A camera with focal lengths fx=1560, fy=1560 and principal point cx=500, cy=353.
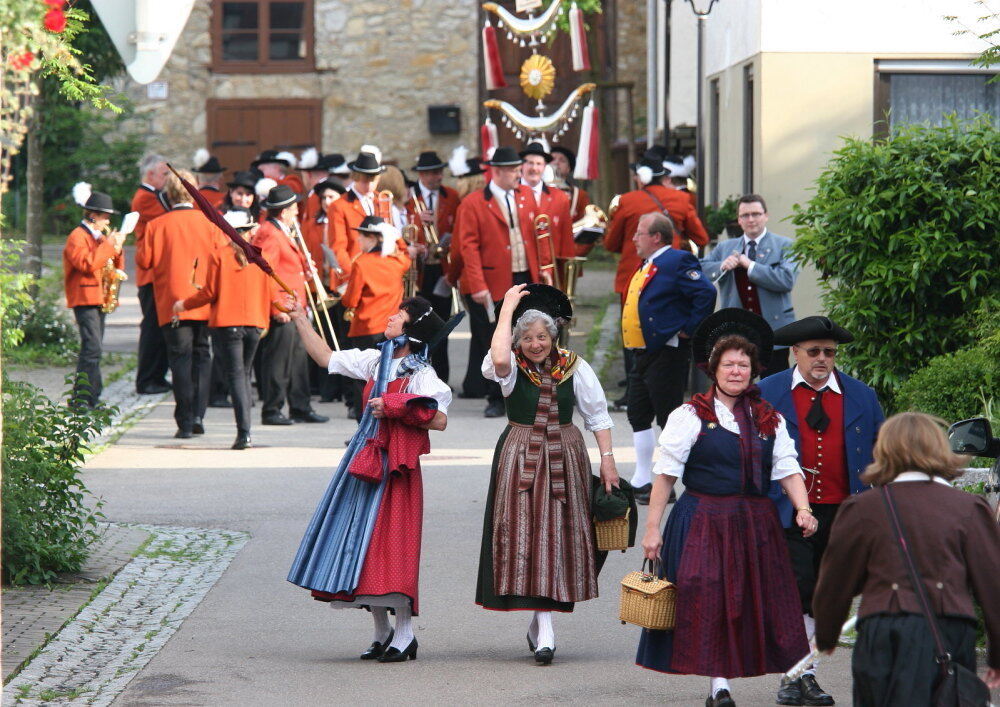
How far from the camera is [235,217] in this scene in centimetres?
1227

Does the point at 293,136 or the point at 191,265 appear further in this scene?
the point at 293,136

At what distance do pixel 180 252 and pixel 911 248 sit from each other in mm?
5977

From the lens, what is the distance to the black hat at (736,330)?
20.5 feet

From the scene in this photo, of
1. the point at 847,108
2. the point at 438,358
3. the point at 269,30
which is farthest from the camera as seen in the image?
the point at 269,30

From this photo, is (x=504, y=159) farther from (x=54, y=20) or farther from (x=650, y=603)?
(x=54, y=20)

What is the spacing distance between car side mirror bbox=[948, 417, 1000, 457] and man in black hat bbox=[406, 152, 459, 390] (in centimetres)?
917

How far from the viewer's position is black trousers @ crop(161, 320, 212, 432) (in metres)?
12.6

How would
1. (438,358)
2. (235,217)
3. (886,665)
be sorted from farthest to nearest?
(438,358), (235,217), (886,665)

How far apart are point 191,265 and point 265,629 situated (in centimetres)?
572

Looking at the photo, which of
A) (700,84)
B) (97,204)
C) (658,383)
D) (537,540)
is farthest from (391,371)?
(700,84)

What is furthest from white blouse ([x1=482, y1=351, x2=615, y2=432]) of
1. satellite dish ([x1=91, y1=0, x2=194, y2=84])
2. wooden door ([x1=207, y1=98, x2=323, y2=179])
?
wooden door ([x1=207, y1=98, x2=323, y2=179])

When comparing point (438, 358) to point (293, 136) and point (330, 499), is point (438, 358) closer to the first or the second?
point (330, 499)

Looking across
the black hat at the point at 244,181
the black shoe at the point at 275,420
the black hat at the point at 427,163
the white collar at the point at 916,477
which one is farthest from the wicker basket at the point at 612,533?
the black hat at the point at 427,163

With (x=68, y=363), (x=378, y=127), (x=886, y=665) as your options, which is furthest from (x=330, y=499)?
(x=378, y=127)
